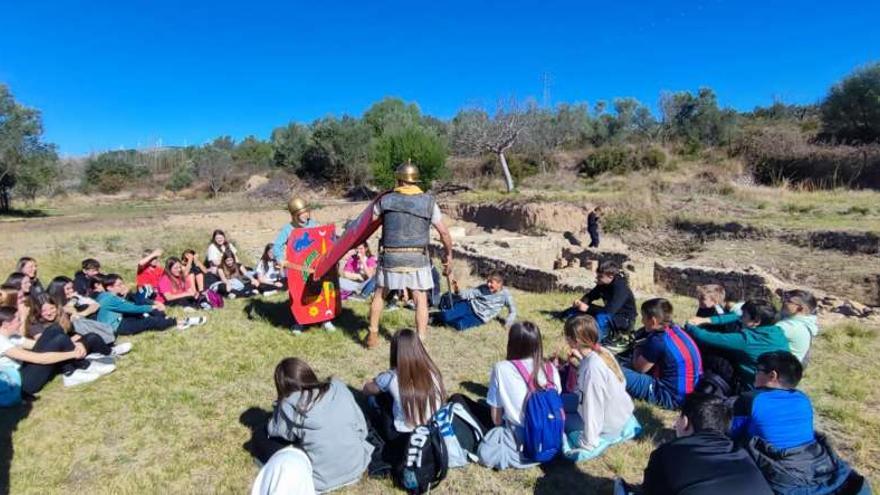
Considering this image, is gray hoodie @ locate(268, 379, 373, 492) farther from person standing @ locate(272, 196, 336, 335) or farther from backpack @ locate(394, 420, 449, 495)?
person standing @ locate(272, 196, 336, 335)

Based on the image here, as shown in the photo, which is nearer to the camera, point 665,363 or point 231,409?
point 665,363

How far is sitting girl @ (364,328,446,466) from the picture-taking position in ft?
10.8

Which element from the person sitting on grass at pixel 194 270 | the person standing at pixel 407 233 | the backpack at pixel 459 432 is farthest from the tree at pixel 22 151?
the backpack at pixel 459 432

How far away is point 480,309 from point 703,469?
423cm

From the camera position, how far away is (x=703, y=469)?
219 cm

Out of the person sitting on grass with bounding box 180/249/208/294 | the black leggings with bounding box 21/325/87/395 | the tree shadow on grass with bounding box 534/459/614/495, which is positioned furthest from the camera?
the person sitting on grass with bounding box 180/249/208/294

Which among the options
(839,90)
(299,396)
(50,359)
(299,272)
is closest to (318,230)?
(299,272)

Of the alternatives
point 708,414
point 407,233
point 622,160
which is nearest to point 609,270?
point 407,233

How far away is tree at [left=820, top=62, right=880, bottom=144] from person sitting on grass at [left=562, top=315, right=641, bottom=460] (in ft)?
102

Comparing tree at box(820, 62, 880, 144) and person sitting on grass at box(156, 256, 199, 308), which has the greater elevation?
tree at box(820, 62, 880, 144)

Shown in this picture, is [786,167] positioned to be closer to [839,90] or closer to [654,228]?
[839,90]

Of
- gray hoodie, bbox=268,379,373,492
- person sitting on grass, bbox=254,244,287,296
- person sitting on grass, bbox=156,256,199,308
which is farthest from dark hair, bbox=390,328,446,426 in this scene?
person sitting on grass, bbox=254,244,287,296

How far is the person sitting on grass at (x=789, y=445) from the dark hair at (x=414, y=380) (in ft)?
5.64

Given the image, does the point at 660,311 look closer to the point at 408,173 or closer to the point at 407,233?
the point at 407,233
